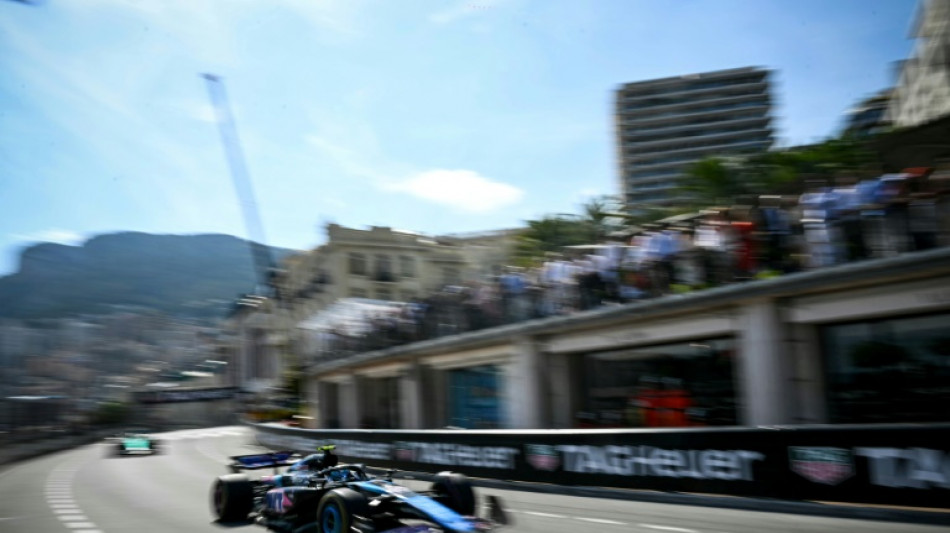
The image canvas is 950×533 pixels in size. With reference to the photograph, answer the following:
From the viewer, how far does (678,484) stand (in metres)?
12.7

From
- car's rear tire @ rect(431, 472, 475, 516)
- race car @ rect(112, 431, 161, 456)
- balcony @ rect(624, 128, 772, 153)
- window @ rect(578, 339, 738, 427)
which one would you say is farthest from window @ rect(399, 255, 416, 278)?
balcony @ rect(624, 128, 772, 153)

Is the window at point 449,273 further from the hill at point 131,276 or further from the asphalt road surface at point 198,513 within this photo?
the asphalt road surface at point 198,513

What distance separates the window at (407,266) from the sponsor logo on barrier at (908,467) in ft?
165

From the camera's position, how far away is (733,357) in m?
17.8

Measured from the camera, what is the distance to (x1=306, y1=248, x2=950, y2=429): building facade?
546 inches

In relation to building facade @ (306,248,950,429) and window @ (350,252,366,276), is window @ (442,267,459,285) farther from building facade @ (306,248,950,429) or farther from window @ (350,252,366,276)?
building facade @ (306,248,950,429)

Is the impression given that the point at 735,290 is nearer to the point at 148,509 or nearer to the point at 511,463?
the point at 511,463

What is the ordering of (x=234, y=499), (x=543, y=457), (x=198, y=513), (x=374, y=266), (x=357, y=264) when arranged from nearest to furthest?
(x=234, y=499)
(x=198, y=513)
(x=543, y=457)
(x=357, y=264)
(x=374, y=266)

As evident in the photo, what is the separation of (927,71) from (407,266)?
3495 centimetres

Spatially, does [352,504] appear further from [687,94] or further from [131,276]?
[687,94]

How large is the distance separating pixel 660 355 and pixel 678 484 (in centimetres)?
699

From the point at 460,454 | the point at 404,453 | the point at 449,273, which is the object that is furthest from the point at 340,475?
the point at 449,273

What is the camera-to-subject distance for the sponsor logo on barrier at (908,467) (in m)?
9.20

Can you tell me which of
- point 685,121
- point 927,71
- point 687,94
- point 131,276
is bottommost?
point 131,276
